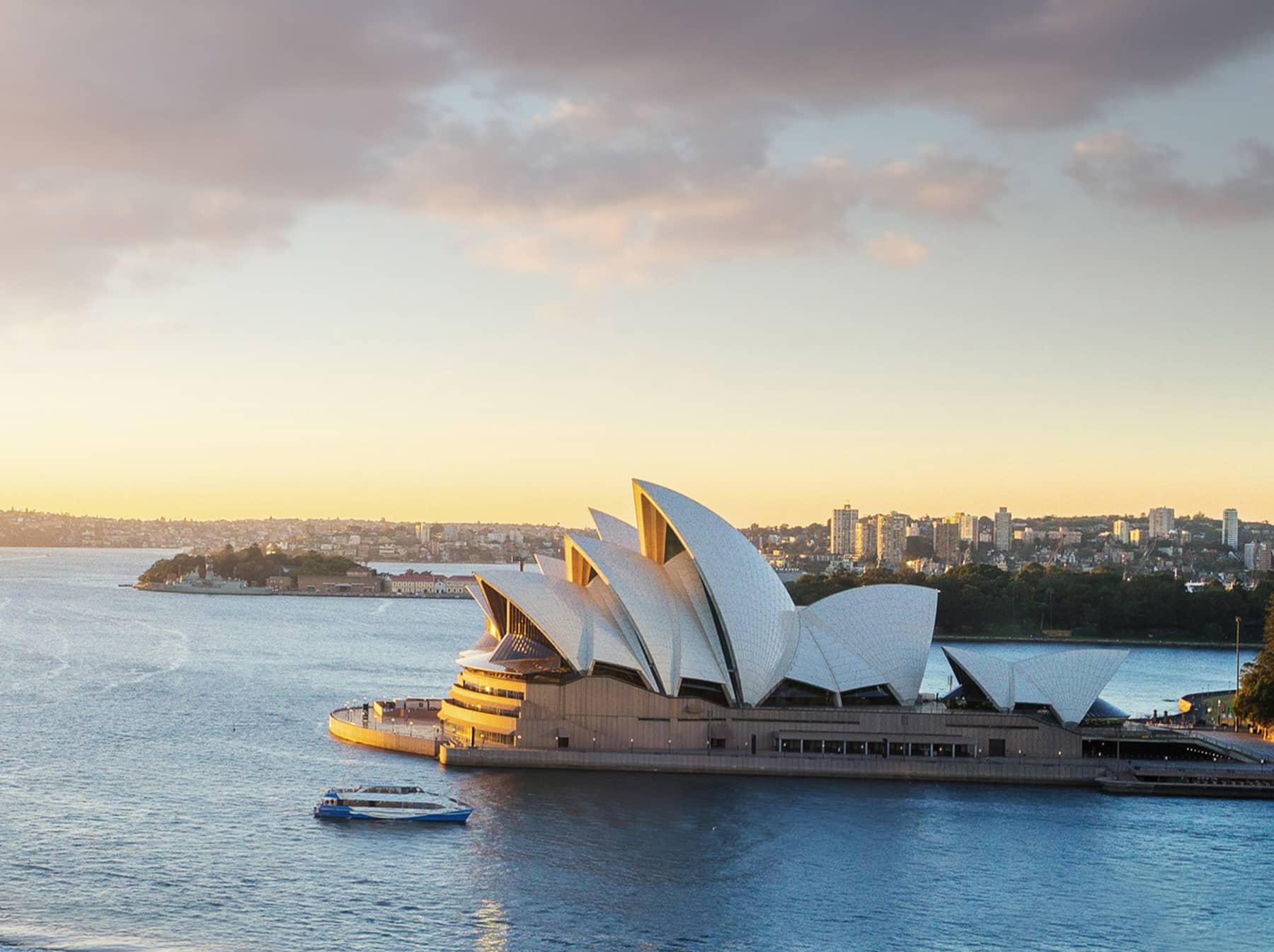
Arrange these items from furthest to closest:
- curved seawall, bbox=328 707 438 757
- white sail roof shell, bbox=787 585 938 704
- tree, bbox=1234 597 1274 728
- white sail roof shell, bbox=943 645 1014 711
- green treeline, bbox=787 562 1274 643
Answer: green treeline, bbox=787 562 1274 643
tree, bbox=1234 597 1274 728
white sail roof shell, bbox=787 585 938 704
white sail roof shell, bbox=943 645 1014 711
curved seawall, bbox=328 707 438 757

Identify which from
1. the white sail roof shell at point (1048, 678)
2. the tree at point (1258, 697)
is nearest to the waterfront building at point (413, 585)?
the tree at point (1258, 697)

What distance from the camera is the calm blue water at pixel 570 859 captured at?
2838 centimetres

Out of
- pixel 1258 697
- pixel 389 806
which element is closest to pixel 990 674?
pixel 1258 697

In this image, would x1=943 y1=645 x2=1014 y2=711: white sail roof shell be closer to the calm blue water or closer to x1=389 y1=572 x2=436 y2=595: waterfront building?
the calm blue water

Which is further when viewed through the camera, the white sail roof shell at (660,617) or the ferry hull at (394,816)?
the white sail roof shell at (660,617)

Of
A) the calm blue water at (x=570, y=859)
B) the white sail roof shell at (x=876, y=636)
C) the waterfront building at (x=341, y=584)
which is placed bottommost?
the calm blue water at (x=570, y=859)

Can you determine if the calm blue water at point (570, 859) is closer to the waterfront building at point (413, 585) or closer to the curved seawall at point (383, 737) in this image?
the curved seawall at point (383, 737)

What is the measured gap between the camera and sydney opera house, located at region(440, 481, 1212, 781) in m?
44.8

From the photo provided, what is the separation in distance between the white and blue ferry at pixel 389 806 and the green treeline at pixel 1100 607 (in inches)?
2972

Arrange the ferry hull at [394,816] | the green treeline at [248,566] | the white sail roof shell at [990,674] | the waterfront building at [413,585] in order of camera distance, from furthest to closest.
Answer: the waterfront building at [413,585], the green treeline at [248,566], the white sail roof shell at [990,674], the ferry hull at [394,816]

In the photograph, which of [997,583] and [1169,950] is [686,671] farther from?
[997,583]

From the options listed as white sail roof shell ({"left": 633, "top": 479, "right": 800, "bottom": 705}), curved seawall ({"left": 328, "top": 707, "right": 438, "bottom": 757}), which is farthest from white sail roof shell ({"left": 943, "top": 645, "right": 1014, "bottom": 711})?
curved seawall ({"left": 328, "top": 707, "right": 438, "bottom": 757})

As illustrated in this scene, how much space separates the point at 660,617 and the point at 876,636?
7.41 metres

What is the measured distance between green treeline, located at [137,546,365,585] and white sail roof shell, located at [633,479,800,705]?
129568 millimetres
